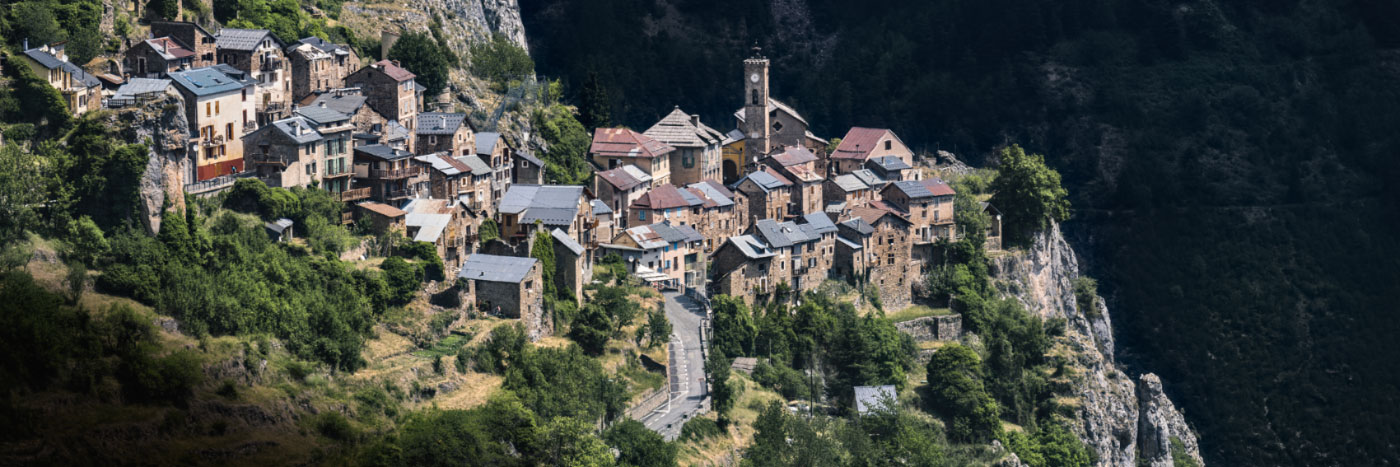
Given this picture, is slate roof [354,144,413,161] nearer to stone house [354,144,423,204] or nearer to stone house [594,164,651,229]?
stone house [354,144,423,204]

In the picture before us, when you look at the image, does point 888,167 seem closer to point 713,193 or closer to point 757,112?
point 757,112

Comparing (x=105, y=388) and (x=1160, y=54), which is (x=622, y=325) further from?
(x=1160, y=54)

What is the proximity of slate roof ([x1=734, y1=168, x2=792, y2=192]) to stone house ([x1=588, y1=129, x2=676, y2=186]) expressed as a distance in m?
4.43

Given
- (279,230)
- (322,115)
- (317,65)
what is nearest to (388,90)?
(317,65)

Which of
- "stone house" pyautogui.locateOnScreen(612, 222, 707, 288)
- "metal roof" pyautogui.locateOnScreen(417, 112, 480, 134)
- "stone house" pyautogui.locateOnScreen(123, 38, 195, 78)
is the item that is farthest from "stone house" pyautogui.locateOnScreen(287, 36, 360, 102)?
"stone house" pyautogui.locateOnScreen(612, 222, 707, 288)

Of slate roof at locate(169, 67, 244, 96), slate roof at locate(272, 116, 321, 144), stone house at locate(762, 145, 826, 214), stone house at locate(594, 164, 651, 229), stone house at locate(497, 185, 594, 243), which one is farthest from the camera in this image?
stone house at locate(762, 145, 826, 214)

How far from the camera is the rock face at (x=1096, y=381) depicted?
133 m

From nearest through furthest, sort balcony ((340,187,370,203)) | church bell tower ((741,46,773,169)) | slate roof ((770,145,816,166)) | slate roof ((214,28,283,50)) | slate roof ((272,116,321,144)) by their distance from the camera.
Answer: slate roof ((272,116,321,144)) < balcony ((340,187,370,203)) < slate roof ((214,28,283,50)) < slate roof ((770,145,816,166)) < church bell tower ((741,46,773,169))

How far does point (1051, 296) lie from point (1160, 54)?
55974 mm

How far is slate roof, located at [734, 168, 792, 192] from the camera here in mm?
128750

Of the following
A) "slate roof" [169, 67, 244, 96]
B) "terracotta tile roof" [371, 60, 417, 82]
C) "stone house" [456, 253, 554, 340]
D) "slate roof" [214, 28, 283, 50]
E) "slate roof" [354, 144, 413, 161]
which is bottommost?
"stone house" [456, 253, 554, 340]

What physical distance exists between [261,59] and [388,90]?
277 inches

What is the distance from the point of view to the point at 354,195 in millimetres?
108562

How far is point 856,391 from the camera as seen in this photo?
118 metres
